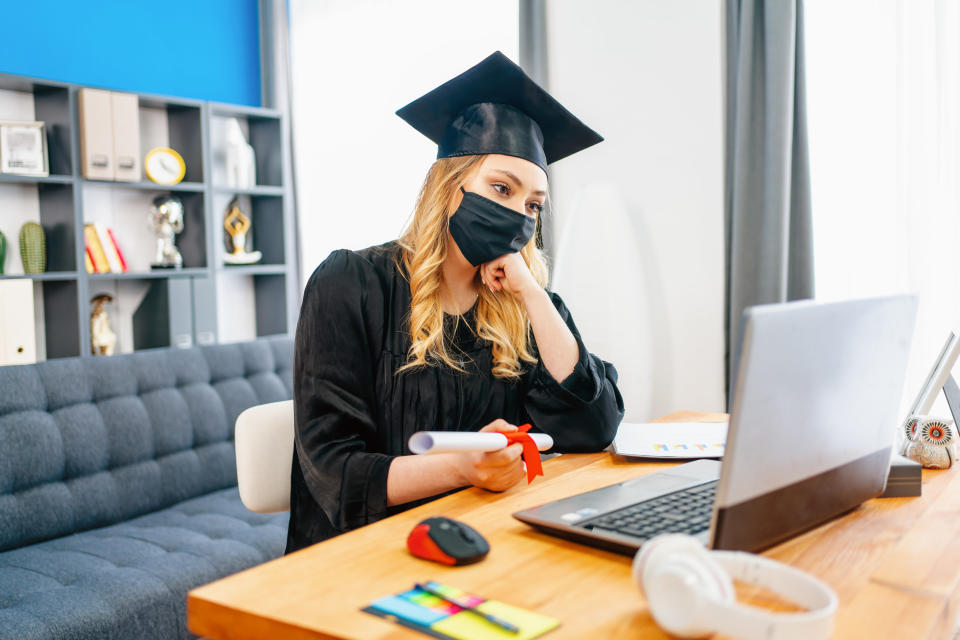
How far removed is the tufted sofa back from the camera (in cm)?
211

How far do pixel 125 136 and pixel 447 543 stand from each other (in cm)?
326

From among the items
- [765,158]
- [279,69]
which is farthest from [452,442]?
[279,69]

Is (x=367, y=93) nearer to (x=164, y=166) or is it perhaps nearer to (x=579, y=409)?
(x=164, y=166)

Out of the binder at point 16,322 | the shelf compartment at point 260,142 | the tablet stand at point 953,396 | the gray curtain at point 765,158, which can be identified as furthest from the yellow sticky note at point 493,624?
the shelf compartment at point 260,142

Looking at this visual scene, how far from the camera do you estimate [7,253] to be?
11.1 feet

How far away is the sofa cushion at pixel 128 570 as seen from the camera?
5.47ft

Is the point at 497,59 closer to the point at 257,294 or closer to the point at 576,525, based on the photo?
the point at 576,525

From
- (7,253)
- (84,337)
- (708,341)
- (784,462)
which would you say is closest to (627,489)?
(784,462)

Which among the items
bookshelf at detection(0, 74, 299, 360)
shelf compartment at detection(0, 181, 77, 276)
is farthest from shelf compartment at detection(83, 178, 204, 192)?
shelf compartment at detection(0, 181, 77, 276)

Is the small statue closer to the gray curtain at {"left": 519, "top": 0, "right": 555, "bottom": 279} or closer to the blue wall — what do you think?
the blue wall

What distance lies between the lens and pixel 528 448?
Result: 3.46 ft

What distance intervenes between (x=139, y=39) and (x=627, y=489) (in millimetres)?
3713

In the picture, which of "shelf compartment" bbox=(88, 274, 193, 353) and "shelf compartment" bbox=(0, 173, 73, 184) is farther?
"shelf compartment" bbox=(88, 274, 193, 353)

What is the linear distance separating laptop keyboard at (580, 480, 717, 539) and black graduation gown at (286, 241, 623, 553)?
1.35 feet
